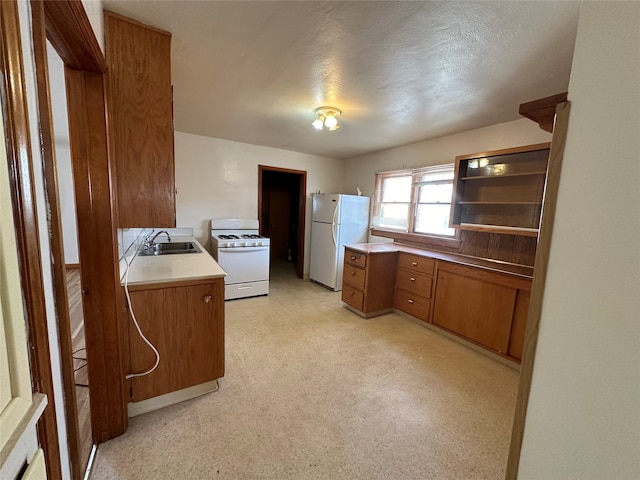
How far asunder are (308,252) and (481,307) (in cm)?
300

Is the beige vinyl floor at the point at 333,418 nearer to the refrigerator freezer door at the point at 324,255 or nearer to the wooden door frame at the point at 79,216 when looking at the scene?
the wooden door frame at the point at 79,216

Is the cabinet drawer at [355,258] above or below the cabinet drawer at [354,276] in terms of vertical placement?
above

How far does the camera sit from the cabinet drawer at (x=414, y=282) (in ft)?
10.1

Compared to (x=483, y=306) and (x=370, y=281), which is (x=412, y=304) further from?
(x=483, y=306)

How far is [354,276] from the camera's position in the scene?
11.3 ft

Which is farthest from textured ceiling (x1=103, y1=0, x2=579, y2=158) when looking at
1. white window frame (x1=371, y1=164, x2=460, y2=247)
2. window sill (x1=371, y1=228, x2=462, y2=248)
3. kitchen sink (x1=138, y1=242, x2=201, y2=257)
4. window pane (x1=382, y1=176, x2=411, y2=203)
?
kitchen sink (x1=138, y1=242, x2=201, y2=257)

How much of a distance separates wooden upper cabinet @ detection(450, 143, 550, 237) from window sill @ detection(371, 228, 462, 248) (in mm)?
338

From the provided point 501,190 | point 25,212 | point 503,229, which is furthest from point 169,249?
point 501,190

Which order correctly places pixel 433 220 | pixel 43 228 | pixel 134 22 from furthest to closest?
pixel 433 220
pixel 134 22
pixel 43 228

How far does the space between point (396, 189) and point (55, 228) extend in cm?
395

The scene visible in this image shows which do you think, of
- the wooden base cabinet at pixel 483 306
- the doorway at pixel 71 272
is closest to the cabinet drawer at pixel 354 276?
the wooden base cabinet at pixel 483 306

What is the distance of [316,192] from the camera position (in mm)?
4949

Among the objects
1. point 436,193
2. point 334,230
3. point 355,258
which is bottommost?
point 355,258

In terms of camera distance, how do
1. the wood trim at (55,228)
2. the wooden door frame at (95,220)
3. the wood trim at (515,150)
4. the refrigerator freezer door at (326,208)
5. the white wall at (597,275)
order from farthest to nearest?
the refrigerator freezer door at (326,208), the wood trim at (515,150), the wooden door frame at (95,220), the wood trim at (55,228), the white wall at (597,275)
